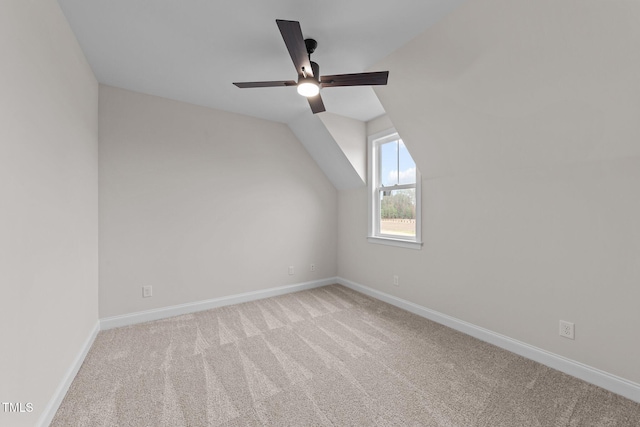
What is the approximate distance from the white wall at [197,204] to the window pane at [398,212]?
40.0 inches

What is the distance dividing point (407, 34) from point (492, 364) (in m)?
2.60

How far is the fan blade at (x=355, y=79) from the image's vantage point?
6.01 feet

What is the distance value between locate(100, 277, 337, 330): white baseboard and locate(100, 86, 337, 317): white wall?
0.21ft

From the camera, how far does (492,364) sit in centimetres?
209

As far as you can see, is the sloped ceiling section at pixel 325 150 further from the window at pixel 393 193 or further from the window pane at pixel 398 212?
the window pane at pixel 398 212

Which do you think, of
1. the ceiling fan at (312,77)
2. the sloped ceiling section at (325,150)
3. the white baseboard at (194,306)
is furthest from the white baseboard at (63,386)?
the sloped ceiling section at (325,150)

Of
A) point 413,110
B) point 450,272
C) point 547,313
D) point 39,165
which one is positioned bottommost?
point 547,313

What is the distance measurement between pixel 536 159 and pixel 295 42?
2036mm

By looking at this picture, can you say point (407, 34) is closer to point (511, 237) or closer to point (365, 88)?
point (365, 88)

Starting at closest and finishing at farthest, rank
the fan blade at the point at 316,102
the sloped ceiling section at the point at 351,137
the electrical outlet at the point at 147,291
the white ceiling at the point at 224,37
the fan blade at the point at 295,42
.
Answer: the fan blade at the point at 295,42
the white ceiling at the point at 224,37
the fan blade at the point at 316,102
the electrical outlet at the point at 147,291
the sloped ceiling section at the point at 351,137

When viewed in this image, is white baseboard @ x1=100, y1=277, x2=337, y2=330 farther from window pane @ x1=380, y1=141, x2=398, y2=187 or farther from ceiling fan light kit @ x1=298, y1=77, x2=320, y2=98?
ceiling fan light kit @ x1=298, y1=77, x2=320, y2=98

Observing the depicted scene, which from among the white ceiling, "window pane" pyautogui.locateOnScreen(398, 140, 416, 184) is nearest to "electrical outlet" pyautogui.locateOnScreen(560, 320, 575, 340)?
"window pane" pyautogui.locateOnScreen(398, 140, 416, 184)

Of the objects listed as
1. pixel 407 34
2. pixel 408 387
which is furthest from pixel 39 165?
pixel 408 387

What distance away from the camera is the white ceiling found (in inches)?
66.6
